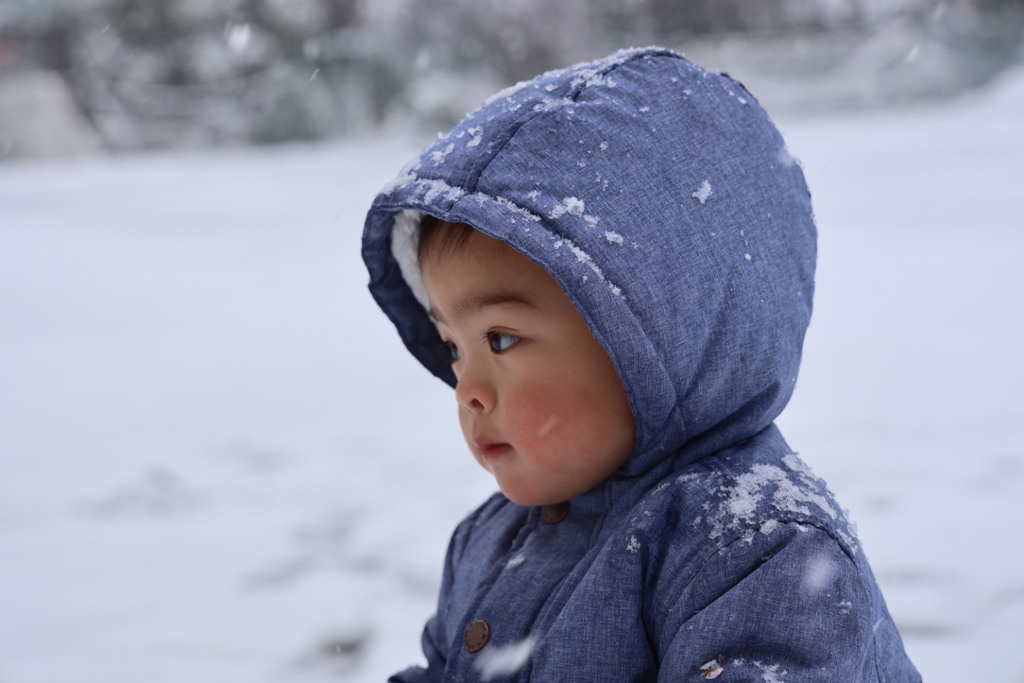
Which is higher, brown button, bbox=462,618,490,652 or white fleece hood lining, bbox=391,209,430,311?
white fleece hood lining, bbox=391,209,430,311

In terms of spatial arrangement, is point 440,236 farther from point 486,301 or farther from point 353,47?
point 353,47

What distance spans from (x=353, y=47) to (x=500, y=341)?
13573 mm

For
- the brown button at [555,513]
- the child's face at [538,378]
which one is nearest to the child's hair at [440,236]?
the child's face at [538,378]

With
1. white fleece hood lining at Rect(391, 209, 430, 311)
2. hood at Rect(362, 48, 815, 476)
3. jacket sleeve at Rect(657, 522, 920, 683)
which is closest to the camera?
jacket sleeve at Rect(657, 522, 920, 683)

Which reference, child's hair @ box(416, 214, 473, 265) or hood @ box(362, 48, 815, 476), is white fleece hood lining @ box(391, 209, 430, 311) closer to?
child's hair @ box(416, 214, 473, 265)

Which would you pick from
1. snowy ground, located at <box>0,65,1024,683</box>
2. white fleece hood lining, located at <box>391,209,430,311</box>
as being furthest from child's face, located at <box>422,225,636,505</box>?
snowy ground, located at <box>0,65,1024,683</box>

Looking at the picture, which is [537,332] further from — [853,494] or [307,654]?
[853,494]

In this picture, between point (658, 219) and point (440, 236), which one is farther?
point (440, 236)

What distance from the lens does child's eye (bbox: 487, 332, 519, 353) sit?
1141 millimetres

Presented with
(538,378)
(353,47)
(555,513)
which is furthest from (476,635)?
(353,47)

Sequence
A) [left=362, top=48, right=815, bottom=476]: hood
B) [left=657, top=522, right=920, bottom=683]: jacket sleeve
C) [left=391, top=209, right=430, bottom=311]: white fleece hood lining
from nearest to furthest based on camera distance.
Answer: [left=657, top=522, right=920, bottom=683]: jacket sleeve → [left=362, top=48, right=815, bottom=476]: hood → [left=391, top=209, right=430, bottom=311]: white fleece hood lining

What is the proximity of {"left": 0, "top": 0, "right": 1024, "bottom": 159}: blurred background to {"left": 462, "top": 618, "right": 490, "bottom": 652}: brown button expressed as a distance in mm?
11845

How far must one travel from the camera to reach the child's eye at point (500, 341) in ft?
3.74

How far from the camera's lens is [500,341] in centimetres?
115
